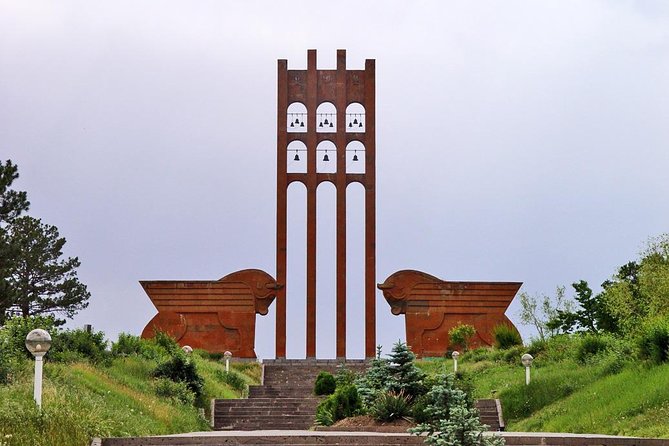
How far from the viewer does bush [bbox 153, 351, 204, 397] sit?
82.8ft

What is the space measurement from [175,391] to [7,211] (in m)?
13.0

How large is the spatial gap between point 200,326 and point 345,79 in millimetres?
8959

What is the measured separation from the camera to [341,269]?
3503 centimetres

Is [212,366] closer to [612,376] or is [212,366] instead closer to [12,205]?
[12,205]

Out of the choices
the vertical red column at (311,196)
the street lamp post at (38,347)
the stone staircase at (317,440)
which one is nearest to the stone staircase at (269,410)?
the vertical red column at (311,196)

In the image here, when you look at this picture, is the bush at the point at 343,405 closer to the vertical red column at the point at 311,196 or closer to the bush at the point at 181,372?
the bush at the point at 181,372

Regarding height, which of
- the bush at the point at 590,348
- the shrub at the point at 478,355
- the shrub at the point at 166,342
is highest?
the shrub at the point at 166,342

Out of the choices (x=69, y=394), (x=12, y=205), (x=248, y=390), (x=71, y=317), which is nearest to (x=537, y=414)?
(x=248, y=390)

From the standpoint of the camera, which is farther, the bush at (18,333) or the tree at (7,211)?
the tree at (7,211)

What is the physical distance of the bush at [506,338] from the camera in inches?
1287

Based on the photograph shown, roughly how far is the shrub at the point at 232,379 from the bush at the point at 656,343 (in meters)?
10.8

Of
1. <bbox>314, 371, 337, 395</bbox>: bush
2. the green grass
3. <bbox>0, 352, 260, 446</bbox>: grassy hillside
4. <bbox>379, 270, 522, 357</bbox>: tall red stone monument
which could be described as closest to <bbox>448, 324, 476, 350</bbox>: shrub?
<bbox>379, 270, 522, 357</bbox>: tall red stone monument

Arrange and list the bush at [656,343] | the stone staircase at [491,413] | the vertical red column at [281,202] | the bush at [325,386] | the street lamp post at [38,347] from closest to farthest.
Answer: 1. the street lamp post at [38,347]
2. the bush at [656,343]
3. the stone staircase at [491,413]
4. the bush at [325,386]
5. the vertical red column at [281,202]

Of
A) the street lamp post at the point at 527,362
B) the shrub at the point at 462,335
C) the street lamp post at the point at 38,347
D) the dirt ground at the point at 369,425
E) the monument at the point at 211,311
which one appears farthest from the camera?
the monument at the point at 211,311
